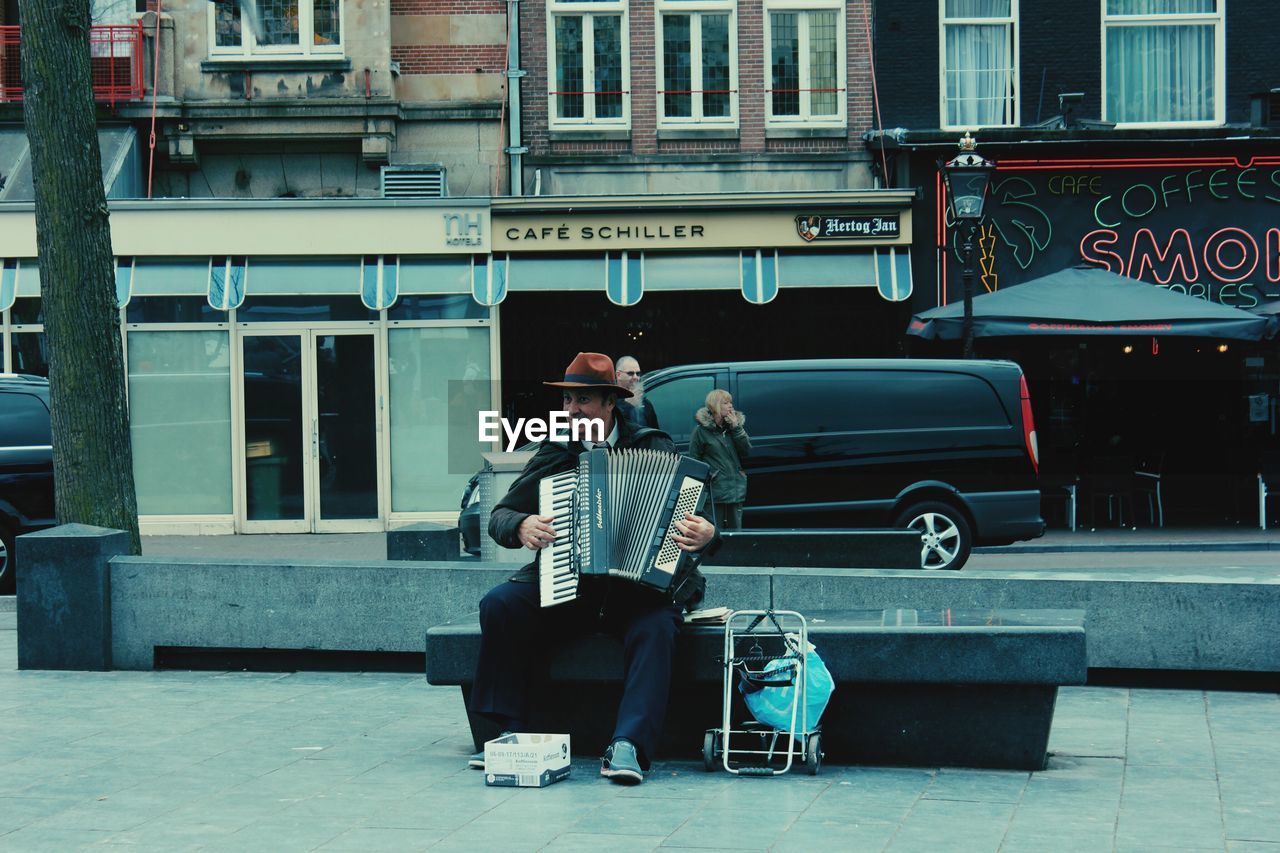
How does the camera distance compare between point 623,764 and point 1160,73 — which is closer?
point 623,764

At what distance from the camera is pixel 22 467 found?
49.6ft

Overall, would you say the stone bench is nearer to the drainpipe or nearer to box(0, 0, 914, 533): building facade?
box(0, 0, 914, 533): building facade

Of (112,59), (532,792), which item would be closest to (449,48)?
(112,59)

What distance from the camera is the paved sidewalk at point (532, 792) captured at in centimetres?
532

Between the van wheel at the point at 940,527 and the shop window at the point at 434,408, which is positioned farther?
the shop window at the point at 434,408

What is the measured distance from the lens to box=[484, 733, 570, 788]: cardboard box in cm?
615

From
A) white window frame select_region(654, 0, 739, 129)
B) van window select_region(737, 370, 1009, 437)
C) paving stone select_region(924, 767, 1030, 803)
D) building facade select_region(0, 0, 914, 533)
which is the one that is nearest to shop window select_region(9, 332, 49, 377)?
building facade select_region(0, 0, 914, 533)

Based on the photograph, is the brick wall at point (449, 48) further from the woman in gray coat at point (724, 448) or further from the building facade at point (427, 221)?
the woman in gray coat at point (724, 448)

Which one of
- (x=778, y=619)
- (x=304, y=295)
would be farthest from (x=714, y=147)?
(x=778, y=619)

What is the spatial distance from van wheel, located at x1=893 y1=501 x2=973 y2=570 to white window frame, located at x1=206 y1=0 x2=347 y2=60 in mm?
10063

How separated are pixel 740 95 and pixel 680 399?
7233 mm

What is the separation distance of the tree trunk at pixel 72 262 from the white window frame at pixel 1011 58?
1286 cm

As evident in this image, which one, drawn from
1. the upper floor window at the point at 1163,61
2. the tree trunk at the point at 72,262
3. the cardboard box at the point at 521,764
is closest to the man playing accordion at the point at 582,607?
the cardboard box at the point at 521,764

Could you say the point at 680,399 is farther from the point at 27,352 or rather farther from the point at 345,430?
the point at 27,352
